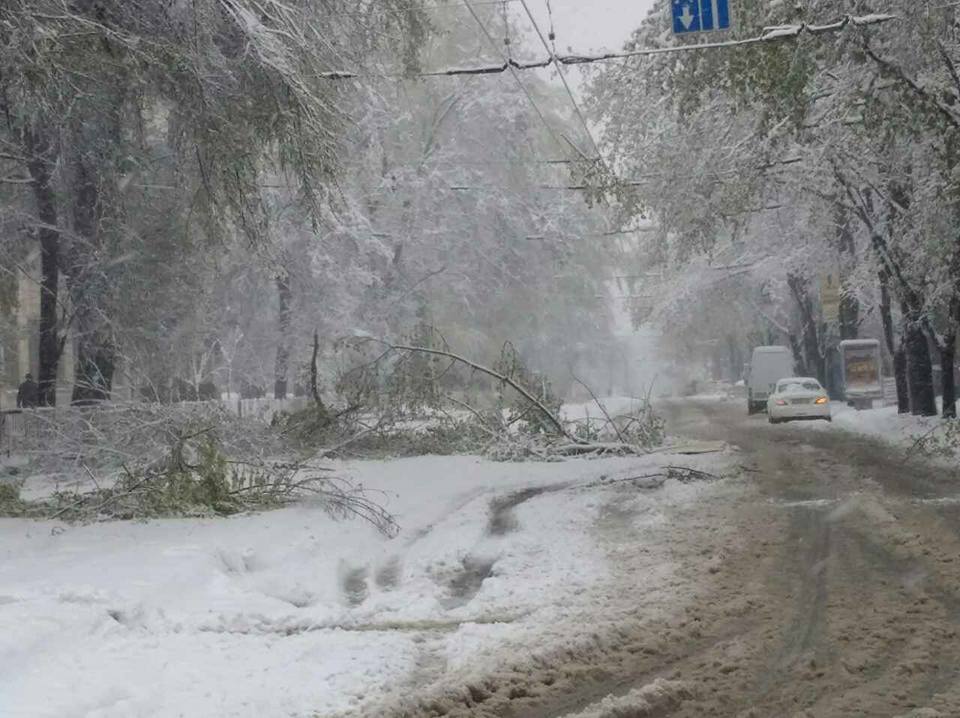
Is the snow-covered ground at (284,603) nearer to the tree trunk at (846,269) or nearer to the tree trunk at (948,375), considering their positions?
the tree trunk at (948,375)

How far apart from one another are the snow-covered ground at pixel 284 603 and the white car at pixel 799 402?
20.6 metres

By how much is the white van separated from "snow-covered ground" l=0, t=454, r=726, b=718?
31066 mm

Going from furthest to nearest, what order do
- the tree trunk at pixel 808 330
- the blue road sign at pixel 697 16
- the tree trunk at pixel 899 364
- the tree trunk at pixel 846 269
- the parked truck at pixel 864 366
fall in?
the tree trunk at pixel 808 330 → the parked truck at pixel 864 366 → the tree trunk at pixel 899 364 → the tree trunk at pixel 846 269 → the blue road sign at pixel 697 16

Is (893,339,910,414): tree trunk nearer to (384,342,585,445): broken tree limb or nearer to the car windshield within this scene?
the car windshield

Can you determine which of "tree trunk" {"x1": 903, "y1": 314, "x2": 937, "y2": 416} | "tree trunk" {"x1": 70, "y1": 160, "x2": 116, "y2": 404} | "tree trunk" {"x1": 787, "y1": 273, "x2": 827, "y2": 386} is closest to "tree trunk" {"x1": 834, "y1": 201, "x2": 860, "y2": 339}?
"tree trunk" {"x1": 787, "y1": 273, "x2": 827, "y2": 386}

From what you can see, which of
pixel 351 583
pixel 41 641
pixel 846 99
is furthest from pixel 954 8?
pixel 41 641

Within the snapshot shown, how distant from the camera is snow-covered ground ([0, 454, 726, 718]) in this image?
609 cm

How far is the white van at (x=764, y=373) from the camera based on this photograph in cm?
4391

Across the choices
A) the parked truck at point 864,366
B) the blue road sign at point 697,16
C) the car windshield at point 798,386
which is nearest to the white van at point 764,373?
the parked truck at point 864,366

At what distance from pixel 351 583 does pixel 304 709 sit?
13.4 feet

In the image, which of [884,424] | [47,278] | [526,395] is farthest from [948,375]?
[47,278]

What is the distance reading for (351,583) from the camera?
9914 mm

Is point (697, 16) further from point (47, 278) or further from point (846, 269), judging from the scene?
point (846, 269)

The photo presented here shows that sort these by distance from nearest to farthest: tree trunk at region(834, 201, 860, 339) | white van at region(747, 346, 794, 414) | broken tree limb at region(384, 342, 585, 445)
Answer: broken tree limb at region(384, 342, 585, 445)
tree trunk at region(834, 201, 860, 339)
white van at region(747, 346, 794, 414)
